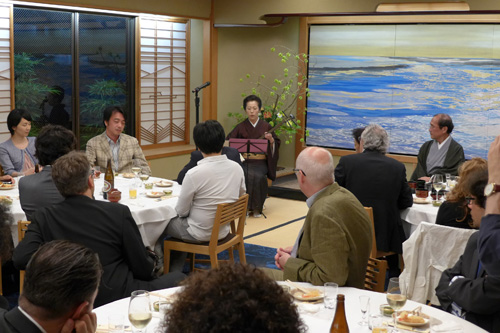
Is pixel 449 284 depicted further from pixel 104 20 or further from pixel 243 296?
pixel 104 20

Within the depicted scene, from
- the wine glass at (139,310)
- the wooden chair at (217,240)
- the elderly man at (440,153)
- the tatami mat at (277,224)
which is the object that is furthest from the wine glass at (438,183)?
the wine glass at (139,310)

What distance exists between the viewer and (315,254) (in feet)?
10.2

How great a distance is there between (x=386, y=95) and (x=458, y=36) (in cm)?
123

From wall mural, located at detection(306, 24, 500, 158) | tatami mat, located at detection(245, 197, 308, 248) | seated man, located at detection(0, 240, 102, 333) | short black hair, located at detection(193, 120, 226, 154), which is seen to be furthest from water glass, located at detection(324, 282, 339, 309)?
wall mural, located at detection(306, 24, 500, 158)

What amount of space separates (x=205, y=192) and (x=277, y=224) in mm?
2719

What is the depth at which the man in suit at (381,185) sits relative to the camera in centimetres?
511

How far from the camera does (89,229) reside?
3311mm

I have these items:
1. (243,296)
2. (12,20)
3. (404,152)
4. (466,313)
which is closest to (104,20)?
(12,20)

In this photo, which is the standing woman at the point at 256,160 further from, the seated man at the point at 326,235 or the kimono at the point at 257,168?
the seated man at the point at 326,235

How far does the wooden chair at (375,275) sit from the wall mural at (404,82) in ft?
18.7

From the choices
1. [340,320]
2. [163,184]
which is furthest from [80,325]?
[163,184]

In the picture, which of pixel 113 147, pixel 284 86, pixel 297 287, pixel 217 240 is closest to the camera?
pixel 297 287

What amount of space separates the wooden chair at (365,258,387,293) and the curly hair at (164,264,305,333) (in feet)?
7.12

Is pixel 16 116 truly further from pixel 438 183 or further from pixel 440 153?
pixel 440 153
